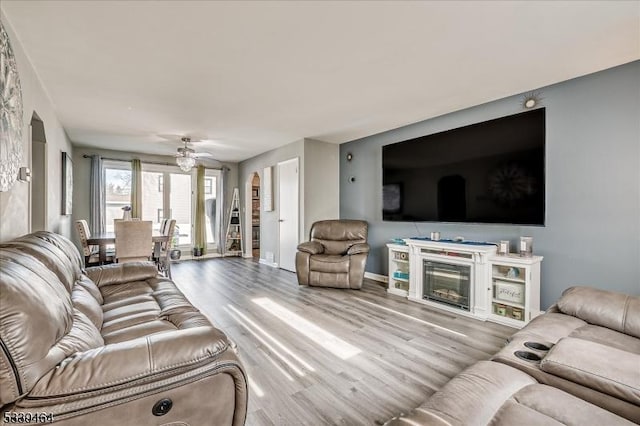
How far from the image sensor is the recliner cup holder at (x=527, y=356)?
1.37m

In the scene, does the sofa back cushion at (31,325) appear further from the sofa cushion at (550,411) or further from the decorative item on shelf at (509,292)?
the decorative item on shelf at (509,292)

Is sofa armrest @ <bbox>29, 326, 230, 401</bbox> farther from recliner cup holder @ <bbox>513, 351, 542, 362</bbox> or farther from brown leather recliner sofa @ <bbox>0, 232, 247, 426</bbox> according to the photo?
recliner cup holder @ <bbox>513, 351, 542, 362</bbox>

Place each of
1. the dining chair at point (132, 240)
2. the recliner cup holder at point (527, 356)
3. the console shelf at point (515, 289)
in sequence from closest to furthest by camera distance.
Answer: the recliner cup holder at point (527, 356), the console shelf at point (515, 289), the dining chair at point (132, 240)

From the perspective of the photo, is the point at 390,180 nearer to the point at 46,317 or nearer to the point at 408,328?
the point at 408,328

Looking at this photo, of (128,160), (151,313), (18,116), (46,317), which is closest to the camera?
(46,317)

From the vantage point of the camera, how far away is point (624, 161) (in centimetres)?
255

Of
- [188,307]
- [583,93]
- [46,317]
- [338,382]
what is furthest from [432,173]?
[46,317]

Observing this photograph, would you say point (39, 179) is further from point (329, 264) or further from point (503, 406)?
point (503, 406)

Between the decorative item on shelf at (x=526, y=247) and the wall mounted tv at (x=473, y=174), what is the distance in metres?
0.18

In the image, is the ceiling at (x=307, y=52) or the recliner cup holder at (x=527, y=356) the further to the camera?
the ceiling at (x=307, y=52)

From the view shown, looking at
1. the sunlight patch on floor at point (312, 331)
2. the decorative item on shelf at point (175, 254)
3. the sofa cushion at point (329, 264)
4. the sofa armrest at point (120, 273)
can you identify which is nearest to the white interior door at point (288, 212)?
the sofa cushion at point (329, 264)

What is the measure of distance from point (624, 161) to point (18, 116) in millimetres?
4781

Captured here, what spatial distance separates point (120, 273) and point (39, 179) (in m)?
1.56

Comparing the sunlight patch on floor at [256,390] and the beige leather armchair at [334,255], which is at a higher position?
the beige leather armchair at [334,255]
